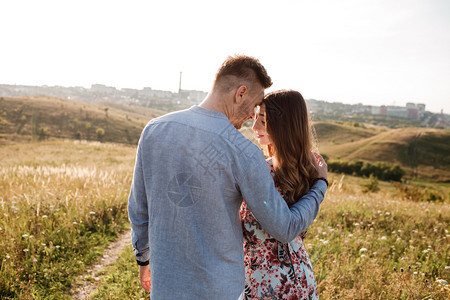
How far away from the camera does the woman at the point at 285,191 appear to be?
200 cm

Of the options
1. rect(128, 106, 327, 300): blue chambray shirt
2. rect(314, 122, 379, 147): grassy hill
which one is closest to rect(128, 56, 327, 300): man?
rect(128, 106, 327, 300): blue chambray shirt

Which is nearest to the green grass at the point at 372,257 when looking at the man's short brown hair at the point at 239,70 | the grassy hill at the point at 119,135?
the man's short brown hair at the point at 239,70

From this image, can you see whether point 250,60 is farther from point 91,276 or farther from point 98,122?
point 98,122

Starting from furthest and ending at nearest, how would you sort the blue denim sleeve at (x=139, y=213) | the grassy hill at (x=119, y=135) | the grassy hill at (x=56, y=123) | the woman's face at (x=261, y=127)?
the grassy hill at (x=119, y=135)
the grassy hill at (x=56, y=123)
the woman's face at (x=261, y=127)
the blue denim sleeve at (x=139, y=213)

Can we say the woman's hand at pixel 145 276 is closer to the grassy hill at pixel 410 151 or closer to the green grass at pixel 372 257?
the green grass at pixel 372 257

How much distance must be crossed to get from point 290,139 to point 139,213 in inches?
44.6

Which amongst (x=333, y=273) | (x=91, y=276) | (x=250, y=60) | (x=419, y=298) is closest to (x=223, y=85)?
(x=250, y=60)

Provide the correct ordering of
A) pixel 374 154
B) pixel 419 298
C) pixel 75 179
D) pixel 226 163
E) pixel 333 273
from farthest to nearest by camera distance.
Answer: pixel 374 154 < pixel 75 179 < pixel 333 273 < pixel 419 298 < pixel 226 163

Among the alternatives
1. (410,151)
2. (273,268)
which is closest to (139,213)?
(273,268)

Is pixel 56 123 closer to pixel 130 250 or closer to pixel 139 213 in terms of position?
pixel 130 250

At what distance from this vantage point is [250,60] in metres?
1.78

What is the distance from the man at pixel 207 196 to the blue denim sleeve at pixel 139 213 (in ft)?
0.45

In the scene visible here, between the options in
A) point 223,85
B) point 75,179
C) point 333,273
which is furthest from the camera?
point 75,179

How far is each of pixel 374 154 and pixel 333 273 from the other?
76718mm
